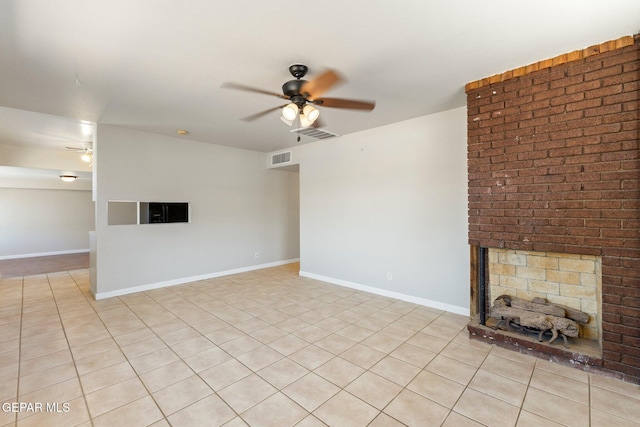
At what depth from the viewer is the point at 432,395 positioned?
6.78 ft

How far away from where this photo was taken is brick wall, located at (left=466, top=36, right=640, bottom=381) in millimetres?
2211

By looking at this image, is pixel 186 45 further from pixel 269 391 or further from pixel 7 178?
pixel 7 178

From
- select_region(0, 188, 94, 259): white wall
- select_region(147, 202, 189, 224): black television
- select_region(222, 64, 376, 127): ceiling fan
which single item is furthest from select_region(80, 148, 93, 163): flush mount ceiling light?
select_region(222, 64, 376, 127): ceiling fan

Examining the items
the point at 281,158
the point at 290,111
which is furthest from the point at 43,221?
the point at 290,111

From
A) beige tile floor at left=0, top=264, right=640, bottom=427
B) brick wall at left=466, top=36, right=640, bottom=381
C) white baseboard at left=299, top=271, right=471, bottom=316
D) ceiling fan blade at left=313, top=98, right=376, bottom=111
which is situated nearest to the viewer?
beige tile floor at left=0, top=264, right=640, bottom=427

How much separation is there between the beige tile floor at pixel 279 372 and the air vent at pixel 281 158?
10.6ft

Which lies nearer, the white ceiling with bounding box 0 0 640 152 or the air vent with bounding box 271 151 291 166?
the white ceiling with bounding box 0 0 640 152

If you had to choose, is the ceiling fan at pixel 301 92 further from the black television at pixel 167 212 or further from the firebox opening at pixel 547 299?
the black television at pixel 167 212

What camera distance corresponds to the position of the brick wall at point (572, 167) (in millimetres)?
2211

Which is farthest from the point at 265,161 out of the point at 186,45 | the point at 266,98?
the point at 186,45

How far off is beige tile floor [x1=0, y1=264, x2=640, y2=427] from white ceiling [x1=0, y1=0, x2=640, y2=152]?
105 inches

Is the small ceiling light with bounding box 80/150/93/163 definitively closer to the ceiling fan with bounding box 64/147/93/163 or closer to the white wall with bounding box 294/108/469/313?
the ceiling fan with bounding box 64/147/93/163
